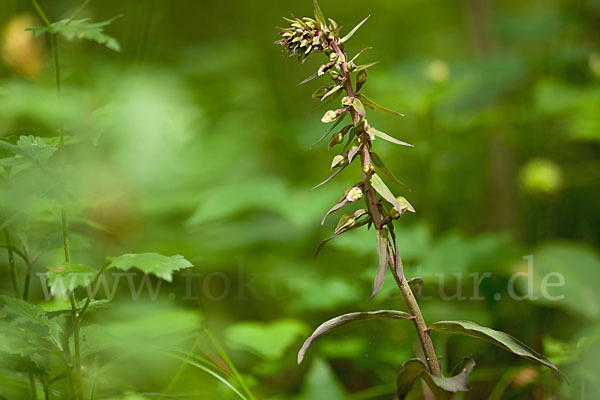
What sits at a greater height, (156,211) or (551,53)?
(551,53)

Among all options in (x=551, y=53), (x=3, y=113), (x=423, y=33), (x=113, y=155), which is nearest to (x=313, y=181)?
(x=113, y=155)

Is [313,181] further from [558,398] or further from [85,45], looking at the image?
[85,45]

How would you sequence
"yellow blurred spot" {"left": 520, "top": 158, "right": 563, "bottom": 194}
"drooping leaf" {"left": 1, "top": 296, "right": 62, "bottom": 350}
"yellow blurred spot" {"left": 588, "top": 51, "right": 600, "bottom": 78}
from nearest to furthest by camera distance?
"drooping leaf" {"left": 1, "top": 296, "right": 62, "bottom": 350}, "yellow blurred spot" {"left": 520, "top": 158, "right": 563, "bottom": 194}, "yellow blurred spot" {"left": 588, "top": 51, "right": 600, "bottom": 78}

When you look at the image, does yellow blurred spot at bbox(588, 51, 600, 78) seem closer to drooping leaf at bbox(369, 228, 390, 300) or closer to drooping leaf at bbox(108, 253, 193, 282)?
drooping leaf at bbox(369, 228, 390, 300)

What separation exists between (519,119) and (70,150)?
5.44ft

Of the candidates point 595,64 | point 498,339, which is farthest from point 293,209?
point 595,64

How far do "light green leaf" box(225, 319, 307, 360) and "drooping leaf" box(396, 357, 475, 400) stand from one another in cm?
60

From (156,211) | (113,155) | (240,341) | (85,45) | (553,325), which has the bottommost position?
(553,325)

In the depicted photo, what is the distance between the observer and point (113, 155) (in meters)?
1.74

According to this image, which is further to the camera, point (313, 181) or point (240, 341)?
point (313, 181)

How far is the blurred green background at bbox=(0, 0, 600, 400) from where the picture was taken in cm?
111

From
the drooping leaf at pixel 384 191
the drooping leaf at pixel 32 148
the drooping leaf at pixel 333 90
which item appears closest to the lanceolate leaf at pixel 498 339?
the drooping leaf at pixel 384 191

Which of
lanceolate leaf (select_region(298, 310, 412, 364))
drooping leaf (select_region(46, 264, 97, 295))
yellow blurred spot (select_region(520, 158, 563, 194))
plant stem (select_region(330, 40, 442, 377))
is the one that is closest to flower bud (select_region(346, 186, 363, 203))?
plant stem (select_region(330, 40, 442, 377))

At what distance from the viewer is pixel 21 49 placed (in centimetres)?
229
